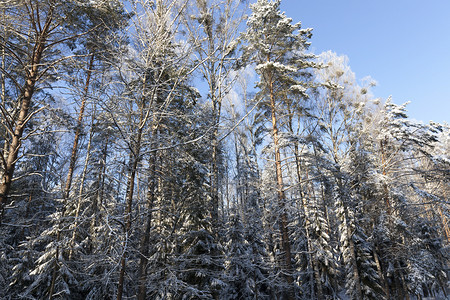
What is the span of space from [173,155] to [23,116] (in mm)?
3236

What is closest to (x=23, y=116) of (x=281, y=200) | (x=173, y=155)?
(x=173, y=155)

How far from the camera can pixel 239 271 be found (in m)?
15.2

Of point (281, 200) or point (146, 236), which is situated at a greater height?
point (281, 200)

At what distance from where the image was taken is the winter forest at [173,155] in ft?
16.1

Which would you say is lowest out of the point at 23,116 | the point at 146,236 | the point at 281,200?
the point at 146,236

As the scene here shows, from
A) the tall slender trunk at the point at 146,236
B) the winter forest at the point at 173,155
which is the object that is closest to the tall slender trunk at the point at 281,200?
the winter forest at the point at 173,155

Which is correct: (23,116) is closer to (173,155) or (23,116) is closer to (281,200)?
(173,155)

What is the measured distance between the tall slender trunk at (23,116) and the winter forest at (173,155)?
3 cm

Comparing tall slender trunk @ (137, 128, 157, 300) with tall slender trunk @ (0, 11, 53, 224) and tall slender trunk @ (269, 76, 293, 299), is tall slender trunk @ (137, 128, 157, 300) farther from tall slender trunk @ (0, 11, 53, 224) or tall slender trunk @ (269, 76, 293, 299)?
tall slender trunk @ (269, 76, 293, 299)

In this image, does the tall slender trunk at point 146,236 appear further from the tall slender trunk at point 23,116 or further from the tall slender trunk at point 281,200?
the tall slender trunk at point 281,200

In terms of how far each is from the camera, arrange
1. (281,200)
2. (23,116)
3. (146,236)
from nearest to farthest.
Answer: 1. (23,116)
2. (146,236)
3. (281,200)

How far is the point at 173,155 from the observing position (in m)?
6.50

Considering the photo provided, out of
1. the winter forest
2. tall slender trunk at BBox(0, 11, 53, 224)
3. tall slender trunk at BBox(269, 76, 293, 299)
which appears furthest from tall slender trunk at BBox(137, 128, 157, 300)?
tall slender trunk at BBox(269, 76, 293, 299)

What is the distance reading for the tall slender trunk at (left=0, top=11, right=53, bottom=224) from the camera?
4668mm
